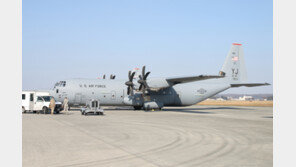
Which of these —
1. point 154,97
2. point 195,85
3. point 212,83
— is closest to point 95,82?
point 154,97

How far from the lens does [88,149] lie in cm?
912

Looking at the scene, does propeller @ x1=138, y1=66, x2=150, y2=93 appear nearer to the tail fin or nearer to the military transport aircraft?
the military transport aircraft

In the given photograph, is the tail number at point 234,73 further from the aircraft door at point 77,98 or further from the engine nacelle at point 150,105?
the aircraft door at point 77,98

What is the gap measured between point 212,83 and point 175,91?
17.8 feet

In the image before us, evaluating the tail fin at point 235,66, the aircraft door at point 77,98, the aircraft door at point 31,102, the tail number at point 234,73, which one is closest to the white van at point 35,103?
the aircraft door at point 31,102

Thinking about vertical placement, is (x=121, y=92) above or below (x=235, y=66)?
below

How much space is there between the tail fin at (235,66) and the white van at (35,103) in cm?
2131

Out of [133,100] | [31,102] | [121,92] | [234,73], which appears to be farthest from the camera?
[234,73]

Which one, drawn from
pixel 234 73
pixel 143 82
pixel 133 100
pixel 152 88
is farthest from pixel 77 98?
pixel 234 73

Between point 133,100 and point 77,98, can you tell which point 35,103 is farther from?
point 133,100

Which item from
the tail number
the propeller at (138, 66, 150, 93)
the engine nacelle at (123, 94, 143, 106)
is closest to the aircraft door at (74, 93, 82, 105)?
the engine nacelle at (123, 94, 143, 106)

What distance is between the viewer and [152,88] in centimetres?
3372

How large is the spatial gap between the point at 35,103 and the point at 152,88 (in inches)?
490

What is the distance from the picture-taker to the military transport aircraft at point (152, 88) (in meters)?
32.2
